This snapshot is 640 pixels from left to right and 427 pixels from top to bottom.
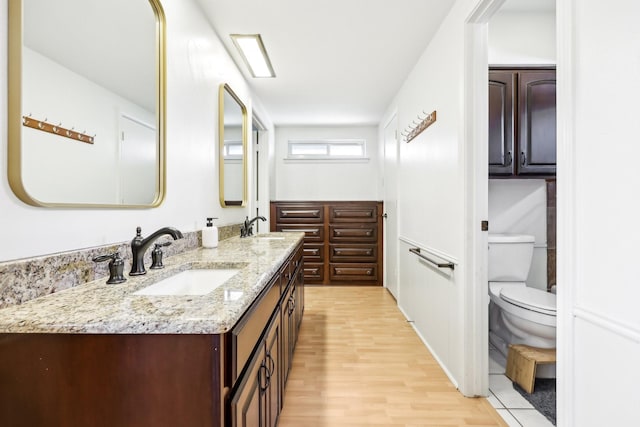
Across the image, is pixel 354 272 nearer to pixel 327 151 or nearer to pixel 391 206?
pixel 391 206

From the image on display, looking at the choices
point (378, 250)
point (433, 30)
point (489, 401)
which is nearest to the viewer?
point (489, 401)

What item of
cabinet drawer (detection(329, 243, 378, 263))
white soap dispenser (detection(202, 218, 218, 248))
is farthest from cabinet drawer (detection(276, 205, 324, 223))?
white soap dispenser (detection(202, 218, 218, 248))

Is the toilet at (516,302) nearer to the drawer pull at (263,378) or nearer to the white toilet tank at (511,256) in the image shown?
the white toilet tank at (511,256)

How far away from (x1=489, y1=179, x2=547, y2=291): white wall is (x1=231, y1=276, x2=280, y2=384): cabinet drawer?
2.18 metres

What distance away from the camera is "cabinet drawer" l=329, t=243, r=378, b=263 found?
4.28 m

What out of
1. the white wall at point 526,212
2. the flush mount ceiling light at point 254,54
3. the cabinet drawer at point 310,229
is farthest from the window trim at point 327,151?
the white wall at point 526,212

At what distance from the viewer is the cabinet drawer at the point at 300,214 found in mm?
4281

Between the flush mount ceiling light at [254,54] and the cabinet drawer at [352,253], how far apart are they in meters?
2.47

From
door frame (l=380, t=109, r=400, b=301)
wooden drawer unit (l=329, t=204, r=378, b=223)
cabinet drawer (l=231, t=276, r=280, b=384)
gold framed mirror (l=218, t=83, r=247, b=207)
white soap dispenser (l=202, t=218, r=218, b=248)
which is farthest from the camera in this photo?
wooden drawer unit (l=329, t=204, r=378, b=223)

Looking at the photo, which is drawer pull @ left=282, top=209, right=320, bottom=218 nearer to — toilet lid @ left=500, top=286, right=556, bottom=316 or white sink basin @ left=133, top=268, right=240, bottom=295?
toilet lid @ left=500, top=286, right=556, bottom=316
